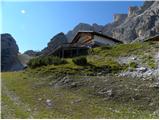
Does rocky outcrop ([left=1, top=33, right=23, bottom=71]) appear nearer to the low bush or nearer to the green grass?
the low bush

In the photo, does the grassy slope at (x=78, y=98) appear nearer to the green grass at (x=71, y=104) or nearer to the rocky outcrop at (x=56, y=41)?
the green grass at (x=71, y=104)

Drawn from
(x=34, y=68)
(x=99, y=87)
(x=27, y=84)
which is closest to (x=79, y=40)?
(x=34, y=68)

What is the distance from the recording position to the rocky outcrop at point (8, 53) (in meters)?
111

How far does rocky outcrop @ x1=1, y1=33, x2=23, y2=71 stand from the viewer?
111 metres

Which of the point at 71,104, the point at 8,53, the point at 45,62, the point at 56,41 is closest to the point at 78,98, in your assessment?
the point at 71,104

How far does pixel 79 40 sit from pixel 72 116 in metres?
66.1

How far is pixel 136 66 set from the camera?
151 feet

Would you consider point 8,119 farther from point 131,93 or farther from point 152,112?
point 131,93

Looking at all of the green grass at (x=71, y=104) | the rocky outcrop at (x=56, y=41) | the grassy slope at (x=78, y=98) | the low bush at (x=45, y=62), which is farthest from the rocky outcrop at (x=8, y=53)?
the green grass at (x=71, y=104)

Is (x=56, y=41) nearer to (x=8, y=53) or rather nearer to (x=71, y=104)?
(x=8, y=53)

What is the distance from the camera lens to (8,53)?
405 feet

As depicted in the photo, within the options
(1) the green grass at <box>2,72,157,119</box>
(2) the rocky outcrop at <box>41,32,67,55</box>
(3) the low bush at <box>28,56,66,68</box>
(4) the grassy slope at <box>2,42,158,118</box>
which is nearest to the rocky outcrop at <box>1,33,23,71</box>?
(2) the rocky outcrop at <box>41,32,67,55</box>

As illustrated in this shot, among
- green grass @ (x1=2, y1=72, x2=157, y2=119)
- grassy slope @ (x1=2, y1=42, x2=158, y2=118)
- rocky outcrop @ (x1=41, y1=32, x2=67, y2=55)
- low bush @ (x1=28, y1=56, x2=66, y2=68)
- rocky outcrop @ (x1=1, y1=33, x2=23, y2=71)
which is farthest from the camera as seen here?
rocky outcrop @ (x1=41, y1=32, x2=67, y2=55)

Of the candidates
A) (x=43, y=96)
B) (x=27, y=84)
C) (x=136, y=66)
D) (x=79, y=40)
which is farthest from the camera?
(x=79, y=40)
